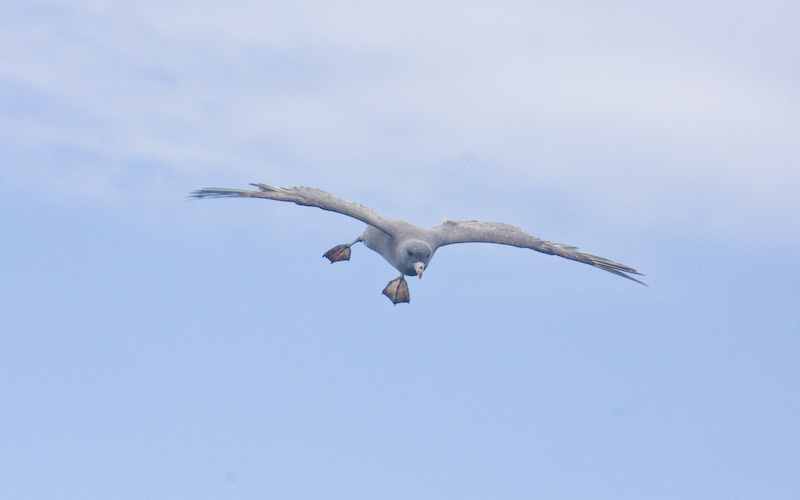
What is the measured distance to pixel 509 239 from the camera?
23.3 m

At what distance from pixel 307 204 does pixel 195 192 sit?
249 cm

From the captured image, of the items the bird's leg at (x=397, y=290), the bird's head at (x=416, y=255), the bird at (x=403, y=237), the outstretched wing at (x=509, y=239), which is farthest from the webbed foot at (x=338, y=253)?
the bird's head at (x=416, y=255)

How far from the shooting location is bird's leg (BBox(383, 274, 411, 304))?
22.9 m

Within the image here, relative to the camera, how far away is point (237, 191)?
1992cm

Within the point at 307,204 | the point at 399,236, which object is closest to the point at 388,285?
the point at 399,236

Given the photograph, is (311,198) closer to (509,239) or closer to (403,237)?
(403,237)

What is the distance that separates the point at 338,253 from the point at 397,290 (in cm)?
217

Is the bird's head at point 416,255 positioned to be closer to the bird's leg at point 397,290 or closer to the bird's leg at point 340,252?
the bird's leg at point 397,290

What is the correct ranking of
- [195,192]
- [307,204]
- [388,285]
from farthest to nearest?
[388,285] → [307,204] → [195,192]

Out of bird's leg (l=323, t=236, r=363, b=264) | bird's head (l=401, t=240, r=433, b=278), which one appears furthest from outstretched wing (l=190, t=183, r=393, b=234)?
bird's leg (l=323, t=236, r=363, b=264)

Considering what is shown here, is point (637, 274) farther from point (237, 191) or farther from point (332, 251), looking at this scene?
point (237, 191)

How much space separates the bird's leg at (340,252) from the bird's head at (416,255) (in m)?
3.36

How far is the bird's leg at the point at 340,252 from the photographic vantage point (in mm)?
24344

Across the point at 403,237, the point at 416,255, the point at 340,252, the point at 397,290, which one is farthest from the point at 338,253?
the point at 416,255
